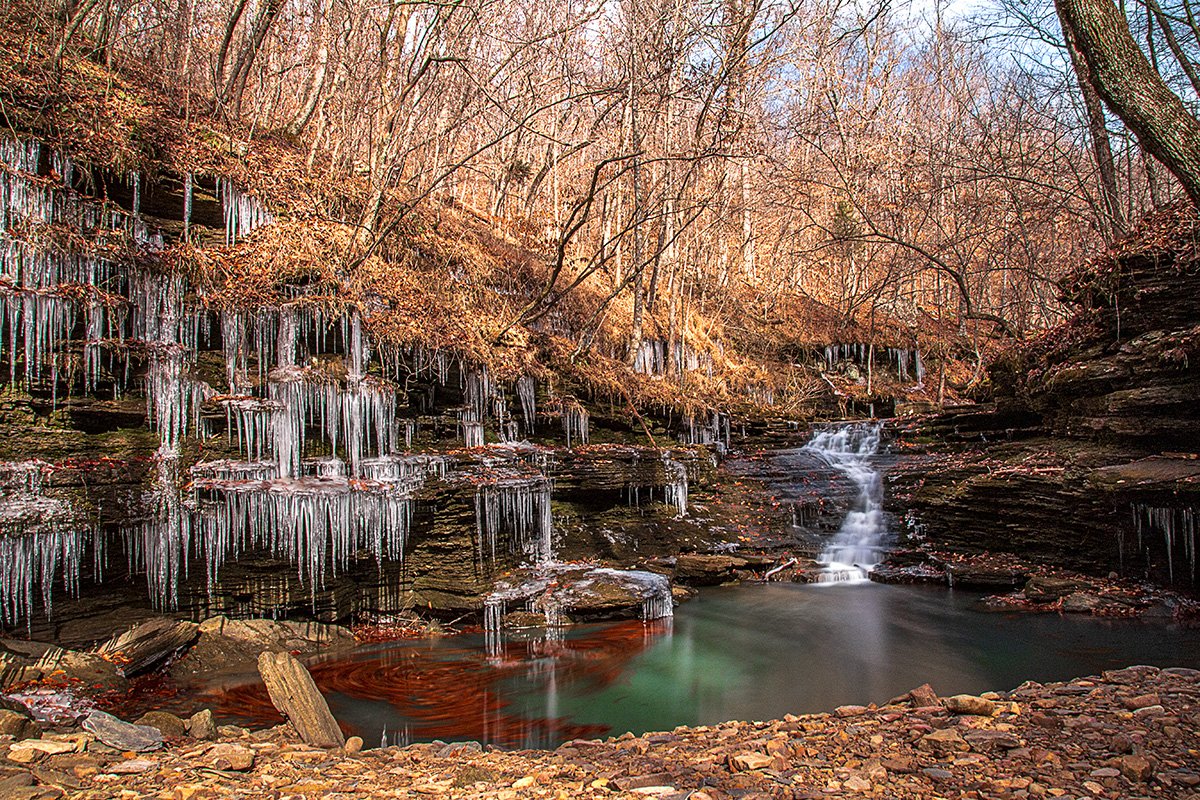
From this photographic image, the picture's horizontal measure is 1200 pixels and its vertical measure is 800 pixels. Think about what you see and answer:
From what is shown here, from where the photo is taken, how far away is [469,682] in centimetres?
676

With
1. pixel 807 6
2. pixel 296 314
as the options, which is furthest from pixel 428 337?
pixel 807 6

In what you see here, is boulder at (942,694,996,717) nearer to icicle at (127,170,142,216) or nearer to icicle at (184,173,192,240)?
icicle at (184,173,192,240)

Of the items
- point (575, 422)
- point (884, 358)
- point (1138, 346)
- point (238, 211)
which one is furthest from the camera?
point (884, 358)

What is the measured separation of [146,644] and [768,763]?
6.56m

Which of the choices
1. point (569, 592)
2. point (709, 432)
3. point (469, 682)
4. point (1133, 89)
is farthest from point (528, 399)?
point (1133, 89)

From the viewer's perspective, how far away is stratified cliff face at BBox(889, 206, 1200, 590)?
8695 mm

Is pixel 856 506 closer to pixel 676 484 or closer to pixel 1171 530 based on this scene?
pixel 676 484

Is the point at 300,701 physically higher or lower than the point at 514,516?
lower

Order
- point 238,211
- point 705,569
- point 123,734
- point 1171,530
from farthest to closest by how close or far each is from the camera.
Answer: point 705,569
point 238,211
point 1171,530
point 123,734

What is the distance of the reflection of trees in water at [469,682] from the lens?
562cm

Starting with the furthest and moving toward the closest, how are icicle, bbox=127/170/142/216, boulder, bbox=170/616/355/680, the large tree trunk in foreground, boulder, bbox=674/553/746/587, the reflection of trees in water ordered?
1. boulder, bbox=674/553/746/587
2. icicle, bbox=127/170/142/216
3. boulder, bbox=170/616/355/680
4. the reflection of trees in water
5. the large tree trunk in foreground

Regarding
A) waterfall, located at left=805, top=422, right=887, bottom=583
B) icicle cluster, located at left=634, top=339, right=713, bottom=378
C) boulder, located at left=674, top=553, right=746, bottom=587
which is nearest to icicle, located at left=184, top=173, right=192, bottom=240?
icicle cluster, located at left=634, top=339, right=713, bottom=378

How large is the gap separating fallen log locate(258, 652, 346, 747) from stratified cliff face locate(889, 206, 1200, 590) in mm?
10175

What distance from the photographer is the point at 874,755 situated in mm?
3650
